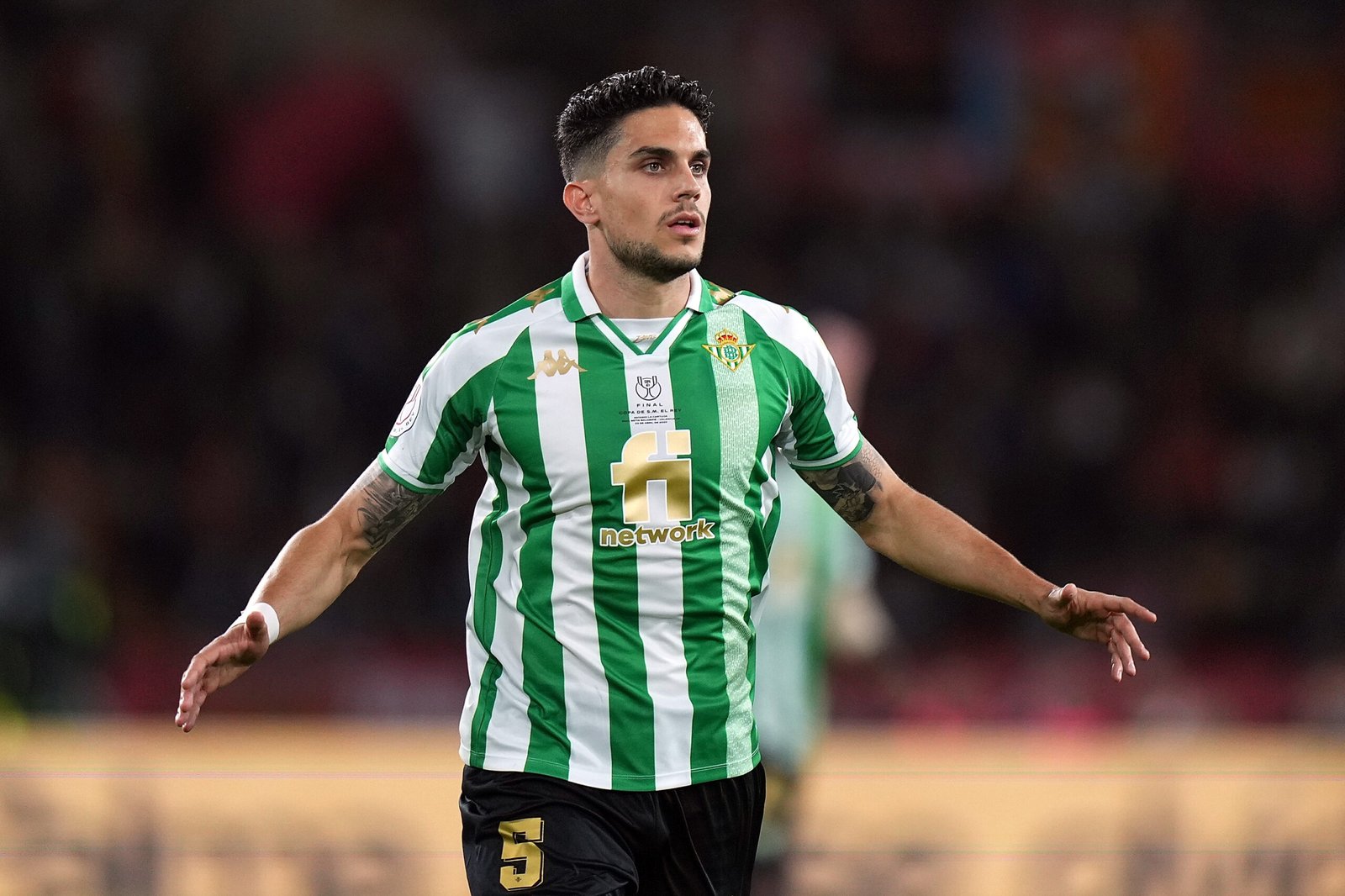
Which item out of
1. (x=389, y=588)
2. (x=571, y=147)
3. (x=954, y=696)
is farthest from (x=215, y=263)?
(x=571, y=147)

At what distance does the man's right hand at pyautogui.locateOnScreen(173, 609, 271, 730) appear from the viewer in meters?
2.99

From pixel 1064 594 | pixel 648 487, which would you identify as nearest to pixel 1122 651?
pixel 1064 594

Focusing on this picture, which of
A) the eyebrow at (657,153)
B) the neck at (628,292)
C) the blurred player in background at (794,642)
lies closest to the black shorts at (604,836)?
the neck at (628,292)

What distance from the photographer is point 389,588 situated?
952 cm

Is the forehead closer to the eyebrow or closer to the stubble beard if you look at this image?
the eyebrow

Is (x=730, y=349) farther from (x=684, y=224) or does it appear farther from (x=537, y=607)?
(x=537, y=607)

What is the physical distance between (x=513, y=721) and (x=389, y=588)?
6.34 metres

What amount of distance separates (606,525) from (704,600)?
0.23 metres

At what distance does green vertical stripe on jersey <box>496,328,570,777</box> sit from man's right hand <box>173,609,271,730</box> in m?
0.49

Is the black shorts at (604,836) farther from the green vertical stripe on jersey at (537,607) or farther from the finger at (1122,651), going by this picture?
the finger at (1122,651)

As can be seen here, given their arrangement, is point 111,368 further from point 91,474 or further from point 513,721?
point 513,721

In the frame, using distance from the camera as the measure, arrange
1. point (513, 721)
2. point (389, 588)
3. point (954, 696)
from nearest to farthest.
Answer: point (513, 721)
point (954, 696)
point (389, 588)

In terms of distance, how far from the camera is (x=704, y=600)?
3.31m

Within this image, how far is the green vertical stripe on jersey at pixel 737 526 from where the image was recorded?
3.34m
